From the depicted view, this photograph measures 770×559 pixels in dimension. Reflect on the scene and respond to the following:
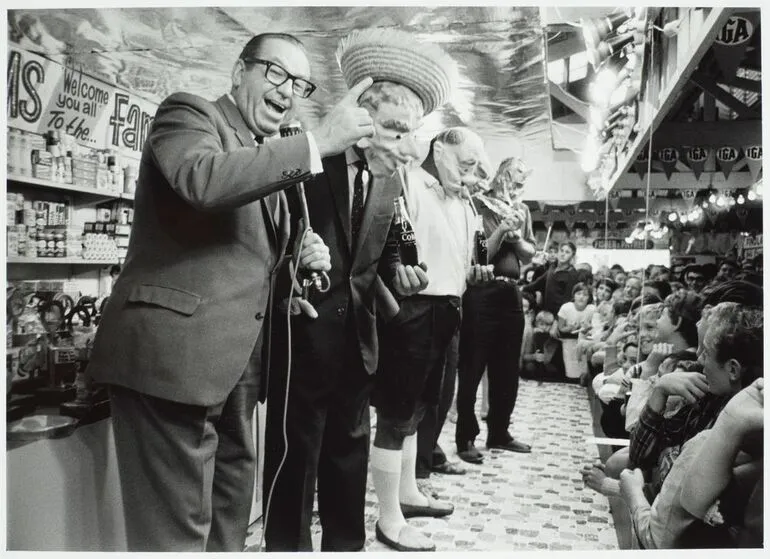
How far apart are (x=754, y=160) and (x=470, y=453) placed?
134 centimetres

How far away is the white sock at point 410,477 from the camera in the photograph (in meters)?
2.05

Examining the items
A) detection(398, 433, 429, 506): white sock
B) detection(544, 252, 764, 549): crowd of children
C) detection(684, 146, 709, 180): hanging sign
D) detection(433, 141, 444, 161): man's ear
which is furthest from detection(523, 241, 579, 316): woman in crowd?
detection(684, 146, 709, 180): hanging sign

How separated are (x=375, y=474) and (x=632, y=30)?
1632mm

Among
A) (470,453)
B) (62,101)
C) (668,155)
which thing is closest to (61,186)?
(62,101)

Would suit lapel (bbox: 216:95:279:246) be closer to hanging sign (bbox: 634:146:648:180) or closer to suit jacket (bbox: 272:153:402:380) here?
suit jacket (bbox: 272:153:402:380)

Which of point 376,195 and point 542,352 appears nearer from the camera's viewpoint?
point 376,195

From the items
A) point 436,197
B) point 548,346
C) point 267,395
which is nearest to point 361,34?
point 436,197

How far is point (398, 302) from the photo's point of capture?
197cm

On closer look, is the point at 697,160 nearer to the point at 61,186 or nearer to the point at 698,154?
the point at 698,154

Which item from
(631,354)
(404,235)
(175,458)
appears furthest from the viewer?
(631,354)

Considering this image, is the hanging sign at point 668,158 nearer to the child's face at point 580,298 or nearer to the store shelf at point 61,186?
the child's face at point 580,298

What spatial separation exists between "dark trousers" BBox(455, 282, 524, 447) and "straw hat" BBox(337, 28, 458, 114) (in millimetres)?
636

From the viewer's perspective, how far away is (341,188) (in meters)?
1.80

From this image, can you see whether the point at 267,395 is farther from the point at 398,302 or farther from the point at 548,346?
the point at 548,346
